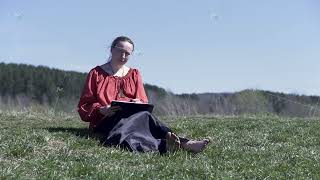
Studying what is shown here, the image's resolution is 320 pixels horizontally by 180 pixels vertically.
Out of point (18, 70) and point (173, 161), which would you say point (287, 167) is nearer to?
point (173, 161)

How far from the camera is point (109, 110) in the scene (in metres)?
8.61

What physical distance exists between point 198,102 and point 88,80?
45.0 feet

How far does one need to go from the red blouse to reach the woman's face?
10.6 inches

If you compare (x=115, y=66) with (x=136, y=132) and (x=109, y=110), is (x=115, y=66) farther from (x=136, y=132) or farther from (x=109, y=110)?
(x=136, y=132)

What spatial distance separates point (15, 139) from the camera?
797 centimetres

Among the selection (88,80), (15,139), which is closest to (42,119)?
(88,80)

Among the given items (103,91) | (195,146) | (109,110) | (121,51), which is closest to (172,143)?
(195,146)

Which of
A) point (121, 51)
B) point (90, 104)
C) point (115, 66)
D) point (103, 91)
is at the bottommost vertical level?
point (90, 104)

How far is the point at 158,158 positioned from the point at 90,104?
225cm

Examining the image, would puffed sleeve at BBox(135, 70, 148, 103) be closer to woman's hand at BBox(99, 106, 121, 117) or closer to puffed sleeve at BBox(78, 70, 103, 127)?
puffed sleeve at BBox(78, 70, 103, 127)

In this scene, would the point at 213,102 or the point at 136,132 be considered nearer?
the point at 136,132

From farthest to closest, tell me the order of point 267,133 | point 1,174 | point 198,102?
point 198,102 < point 267,133 < point 1,174

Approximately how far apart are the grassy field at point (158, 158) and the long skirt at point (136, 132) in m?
0.26

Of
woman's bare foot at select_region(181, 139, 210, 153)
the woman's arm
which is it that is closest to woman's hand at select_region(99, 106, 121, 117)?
the woman's arm
